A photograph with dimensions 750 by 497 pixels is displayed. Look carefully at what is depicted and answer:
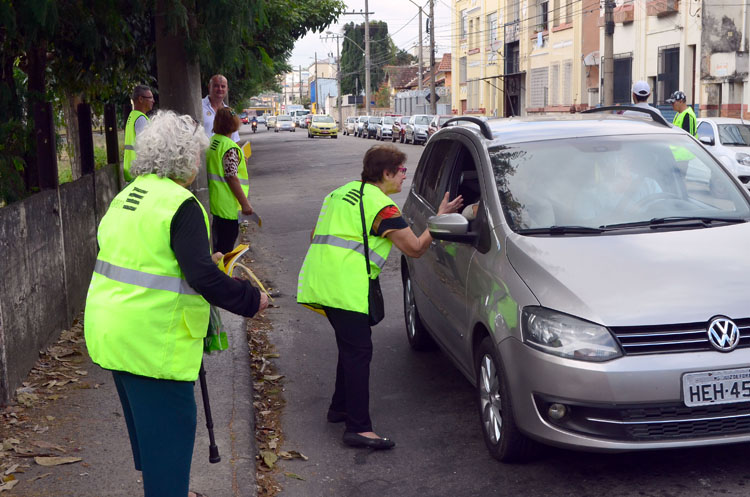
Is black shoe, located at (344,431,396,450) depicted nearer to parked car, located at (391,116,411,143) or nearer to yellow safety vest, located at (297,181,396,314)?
yellow safety vest, located at (297,181,396,314)

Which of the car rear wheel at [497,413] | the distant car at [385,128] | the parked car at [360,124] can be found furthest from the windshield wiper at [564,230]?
the parked car at [360,124]

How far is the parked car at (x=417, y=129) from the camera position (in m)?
→ 43.2

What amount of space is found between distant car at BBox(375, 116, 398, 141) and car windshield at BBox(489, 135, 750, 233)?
4884 cm

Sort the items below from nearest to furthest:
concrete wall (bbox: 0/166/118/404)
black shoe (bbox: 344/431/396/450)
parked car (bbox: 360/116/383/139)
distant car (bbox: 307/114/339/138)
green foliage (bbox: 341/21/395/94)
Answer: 1. black shoe (bbox: 344/431/396/450)
2. concrete wall (bbox: 0/166/118/404)
3. parked car (bbox: 360/116/383/139)
4. distant car (bbox: 307/114/339/138)
5. green foliage (bbox: 341/21/395/94)

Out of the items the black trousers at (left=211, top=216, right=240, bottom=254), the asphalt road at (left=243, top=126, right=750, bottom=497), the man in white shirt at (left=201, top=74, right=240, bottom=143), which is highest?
the man in white shirt at (left=201, top=74, right=240, bottom=143)

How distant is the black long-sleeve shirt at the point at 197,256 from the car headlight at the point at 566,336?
1490mm

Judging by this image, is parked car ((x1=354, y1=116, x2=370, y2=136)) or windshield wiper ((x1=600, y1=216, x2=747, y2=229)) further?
parked car ((x1=354, y1=116, x2=370, y2=136))

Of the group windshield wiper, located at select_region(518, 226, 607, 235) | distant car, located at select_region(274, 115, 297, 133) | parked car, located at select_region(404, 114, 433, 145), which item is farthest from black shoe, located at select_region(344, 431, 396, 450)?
distant car, located at select_region(274, 115, 297, 133)

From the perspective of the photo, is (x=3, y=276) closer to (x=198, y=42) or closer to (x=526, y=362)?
(x=198, y=42)

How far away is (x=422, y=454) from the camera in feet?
16.5

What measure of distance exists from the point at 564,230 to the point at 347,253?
116 cm

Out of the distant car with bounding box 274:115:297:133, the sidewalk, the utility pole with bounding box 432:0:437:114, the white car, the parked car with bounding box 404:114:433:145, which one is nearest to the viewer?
the sidewalk

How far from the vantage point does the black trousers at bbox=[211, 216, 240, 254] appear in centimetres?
816

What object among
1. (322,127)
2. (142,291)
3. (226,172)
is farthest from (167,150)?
(322,127)
